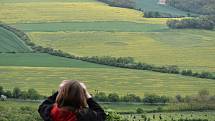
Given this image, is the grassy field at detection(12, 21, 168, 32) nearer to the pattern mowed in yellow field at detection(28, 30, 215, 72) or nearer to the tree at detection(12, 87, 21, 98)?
the pattern mowed in yellow field at detection(28, 30, 215, 72)

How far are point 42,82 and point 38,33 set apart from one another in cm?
2130

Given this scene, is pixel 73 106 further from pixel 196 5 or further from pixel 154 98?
pixel 196 5

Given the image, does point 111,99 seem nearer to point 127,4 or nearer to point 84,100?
point 84,100

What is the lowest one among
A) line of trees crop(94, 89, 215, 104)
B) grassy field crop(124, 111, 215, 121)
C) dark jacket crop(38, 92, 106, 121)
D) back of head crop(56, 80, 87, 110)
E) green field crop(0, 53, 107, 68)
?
grassy field crop(124, 111, 215, 121)

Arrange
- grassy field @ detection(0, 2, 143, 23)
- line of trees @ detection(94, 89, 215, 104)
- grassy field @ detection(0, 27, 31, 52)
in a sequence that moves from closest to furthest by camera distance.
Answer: line of trees @ detection(94, 89, 215, 104)
grassy field @ detection(0, 27, 31, 52)
grassy field @ detection(0, 2, 143, 23)

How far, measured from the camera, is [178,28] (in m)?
74.4

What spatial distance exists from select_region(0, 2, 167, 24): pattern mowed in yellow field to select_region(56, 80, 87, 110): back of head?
67605 millimetres

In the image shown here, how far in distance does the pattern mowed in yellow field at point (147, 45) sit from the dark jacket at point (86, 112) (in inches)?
1885

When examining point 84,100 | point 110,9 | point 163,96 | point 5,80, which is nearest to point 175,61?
point 163,96

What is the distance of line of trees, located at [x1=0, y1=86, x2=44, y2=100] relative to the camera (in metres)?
41.5

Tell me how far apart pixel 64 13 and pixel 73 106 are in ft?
242

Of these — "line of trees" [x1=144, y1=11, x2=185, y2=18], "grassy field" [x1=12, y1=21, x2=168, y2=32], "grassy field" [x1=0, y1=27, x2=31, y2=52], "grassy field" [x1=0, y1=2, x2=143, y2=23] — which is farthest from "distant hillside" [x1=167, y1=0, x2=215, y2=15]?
"grassy field" [x1=0, y1=27, x2=31, y2=52]

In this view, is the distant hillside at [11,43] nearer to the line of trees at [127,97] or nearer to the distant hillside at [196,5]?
the line of trees at [127,97]

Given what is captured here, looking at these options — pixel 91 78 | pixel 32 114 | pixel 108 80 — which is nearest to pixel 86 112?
pixel 32 114
